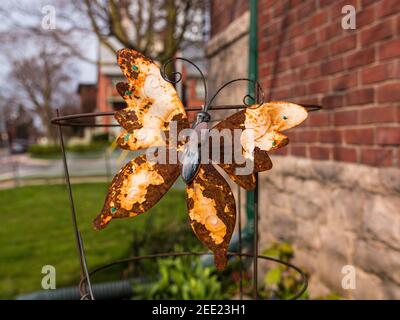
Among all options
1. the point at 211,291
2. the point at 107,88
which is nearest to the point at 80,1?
the point at 211,291

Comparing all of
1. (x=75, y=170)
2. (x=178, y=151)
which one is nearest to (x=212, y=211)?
(x=178, y=151)

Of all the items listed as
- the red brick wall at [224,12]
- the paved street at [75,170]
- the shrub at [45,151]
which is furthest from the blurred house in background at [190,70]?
the shrub at [45,151]

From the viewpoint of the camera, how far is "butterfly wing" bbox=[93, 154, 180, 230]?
1.09 metres

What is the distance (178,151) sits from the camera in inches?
44.1

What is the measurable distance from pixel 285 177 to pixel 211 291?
93 centimetres

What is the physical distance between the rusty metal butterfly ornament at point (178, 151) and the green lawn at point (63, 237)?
2352mm

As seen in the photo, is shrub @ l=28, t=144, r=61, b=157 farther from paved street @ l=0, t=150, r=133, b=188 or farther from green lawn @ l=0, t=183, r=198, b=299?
green lawn @ l=0, t=183, r=198, b=299

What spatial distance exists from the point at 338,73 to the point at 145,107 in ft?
4.87

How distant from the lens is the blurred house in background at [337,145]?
1.87 meters

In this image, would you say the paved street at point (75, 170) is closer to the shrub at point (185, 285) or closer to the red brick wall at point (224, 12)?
the red brick wall at point (224, 12)

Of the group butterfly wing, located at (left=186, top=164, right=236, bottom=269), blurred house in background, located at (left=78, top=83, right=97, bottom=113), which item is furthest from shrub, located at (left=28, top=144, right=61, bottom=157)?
butterfly wing, located at (left=186, top=164, right=236, bottom=269)

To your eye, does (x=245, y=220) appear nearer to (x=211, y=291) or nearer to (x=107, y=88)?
(x=211, y=291)

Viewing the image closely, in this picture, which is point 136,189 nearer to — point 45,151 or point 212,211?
point 212,211
